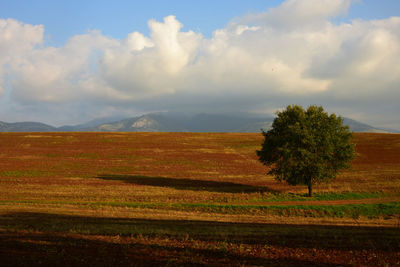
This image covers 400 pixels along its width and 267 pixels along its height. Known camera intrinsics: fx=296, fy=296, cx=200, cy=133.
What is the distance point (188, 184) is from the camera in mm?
47094

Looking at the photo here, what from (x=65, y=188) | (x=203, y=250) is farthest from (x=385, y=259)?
(x=65, y=188)

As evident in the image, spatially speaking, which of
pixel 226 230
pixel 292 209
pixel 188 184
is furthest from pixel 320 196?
pixel 226 230

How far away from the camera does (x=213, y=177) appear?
5359cm

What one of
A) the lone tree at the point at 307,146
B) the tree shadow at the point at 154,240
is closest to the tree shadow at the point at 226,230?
the tree shadow at the point at 154,240

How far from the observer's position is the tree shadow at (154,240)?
12.5 metres

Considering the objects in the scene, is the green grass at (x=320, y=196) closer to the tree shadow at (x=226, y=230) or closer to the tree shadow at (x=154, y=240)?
the tree shadow at (x=226, y=230)

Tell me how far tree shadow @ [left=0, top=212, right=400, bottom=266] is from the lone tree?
19.6 m

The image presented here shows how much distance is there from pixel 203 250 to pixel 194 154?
214 ft

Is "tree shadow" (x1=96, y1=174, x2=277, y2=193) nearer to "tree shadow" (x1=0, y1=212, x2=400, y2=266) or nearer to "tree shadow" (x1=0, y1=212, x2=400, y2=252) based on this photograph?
"tree shadow" (x1=0, y1=212, x2=400, y2=252)

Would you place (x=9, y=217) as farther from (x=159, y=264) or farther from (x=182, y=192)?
(x=182, y=192)

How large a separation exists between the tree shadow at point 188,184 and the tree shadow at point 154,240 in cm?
2131

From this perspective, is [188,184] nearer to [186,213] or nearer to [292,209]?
[186,213]

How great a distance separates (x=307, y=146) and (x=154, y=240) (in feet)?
100

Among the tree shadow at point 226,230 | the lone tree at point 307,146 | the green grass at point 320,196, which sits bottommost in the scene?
the green grass at point 320,196
